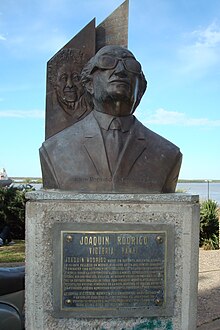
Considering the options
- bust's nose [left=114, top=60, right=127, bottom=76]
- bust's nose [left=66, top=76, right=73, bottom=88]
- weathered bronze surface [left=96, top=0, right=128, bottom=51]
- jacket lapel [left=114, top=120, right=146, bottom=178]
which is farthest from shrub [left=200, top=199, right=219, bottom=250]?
bust's nose [left=114, top=60, right=127, bottom=76]

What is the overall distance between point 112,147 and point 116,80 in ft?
1.54

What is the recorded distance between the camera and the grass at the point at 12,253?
27.0 ft

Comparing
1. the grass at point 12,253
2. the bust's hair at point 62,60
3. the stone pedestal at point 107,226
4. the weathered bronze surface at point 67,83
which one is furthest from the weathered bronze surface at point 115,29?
A: the grass at point 12,253

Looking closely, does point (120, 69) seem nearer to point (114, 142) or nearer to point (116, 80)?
point (116, 80)

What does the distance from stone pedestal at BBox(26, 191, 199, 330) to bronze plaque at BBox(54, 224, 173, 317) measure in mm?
24

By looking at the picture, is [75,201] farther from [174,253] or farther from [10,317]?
[10,317]

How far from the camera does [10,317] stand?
11.4 ft

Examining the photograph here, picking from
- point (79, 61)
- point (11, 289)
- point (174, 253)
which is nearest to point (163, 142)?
point (174, 253)

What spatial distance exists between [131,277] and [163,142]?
102cm

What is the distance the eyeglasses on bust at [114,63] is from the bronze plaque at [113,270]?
3.64 ft

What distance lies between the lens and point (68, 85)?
532 centimetres

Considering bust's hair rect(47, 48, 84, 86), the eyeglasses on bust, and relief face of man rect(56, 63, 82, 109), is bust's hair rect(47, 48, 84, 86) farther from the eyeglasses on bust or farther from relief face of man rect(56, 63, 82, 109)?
the eyeglasses on bust

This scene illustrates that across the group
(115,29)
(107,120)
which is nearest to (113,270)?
(107,120)

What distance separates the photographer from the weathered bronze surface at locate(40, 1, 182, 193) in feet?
8.96
